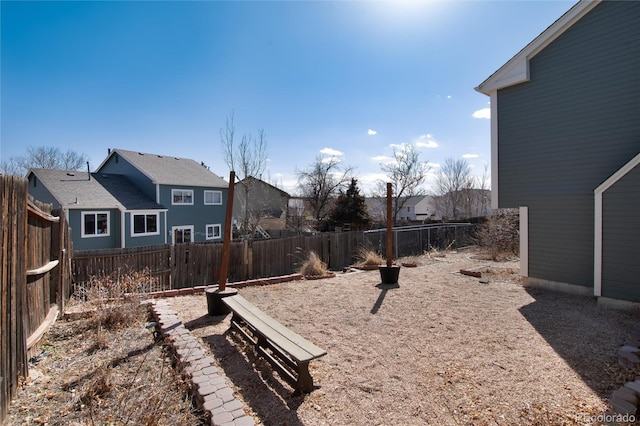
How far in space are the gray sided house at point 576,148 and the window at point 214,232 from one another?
1841 cm

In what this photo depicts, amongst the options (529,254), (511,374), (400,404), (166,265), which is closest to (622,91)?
(529,254)

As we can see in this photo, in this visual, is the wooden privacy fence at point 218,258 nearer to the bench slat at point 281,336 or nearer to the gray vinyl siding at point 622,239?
the bench slat at point 281,336

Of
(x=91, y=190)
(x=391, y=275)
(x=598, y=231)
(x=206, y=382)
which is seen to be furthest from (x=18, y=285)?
(x=91, y=190)

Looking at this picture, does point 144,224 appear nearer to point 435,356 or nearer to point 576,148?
point 435,356

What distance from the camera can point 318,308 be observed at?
18.8ft

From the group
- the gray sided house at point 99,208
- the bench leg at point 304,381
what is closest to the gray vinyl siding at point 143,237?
the gray sided house at point 99,208

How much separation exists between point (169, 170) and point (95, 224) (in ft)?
19.8

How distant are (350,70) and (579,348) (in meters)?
9.91

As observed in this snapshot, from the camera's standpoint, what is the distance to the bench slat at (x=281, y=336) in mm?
2830

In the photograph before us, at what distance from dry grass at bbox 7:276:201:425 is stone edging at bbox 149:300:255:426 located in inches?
4.3

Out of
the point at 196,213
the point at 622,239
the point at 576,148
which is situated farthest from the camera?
the point at 196,213

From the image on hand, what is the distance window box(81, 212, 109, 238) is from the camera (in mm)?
15844

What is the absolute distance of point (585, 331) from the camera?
462 centimetres

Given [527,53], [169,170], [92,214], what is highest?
[527,53]
